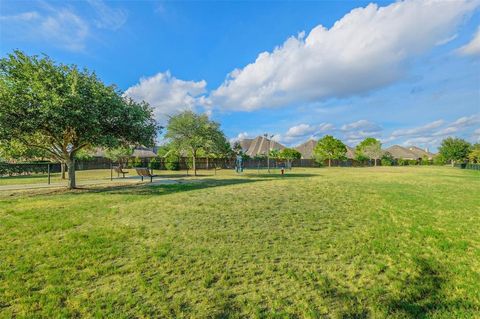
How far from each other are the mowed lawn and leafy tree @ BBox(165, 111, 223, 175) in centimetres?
1721

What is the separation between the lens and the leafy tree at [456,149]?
184ft

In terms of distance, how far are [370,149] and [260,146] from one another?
30.2m

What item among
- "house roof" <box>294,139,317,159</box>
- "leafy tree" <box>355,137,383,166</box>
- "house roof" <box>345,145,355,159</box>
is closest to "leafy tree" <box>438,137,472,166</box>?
"leafy tree" <box>355,137,383,166</box>

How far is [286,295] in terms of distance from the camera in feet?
10.4

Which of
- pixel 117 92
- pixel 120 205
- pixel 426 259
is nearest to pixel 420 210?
pixel 426 259

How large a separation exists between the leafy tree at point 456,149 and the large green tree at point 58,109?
70310 mm

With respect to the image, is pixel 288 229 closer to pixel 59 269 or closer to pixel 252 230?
pixel 252 230

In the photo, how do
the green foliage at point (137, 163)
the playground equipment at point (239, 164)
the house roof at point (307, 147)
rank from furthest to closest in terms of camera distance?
the house roof at point (307, 147) → the green foliage at point (137, 163) → the playground equipment at point (239, 164)

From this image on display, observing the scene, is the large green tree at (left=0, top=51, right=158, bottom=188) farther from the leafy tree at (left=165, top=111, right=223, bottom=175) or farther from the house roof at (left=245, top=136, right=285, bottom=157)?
the house roof at (left=245, top=136, right=285, bottom=157)

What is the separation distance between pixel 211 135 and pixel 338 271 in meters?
22.1

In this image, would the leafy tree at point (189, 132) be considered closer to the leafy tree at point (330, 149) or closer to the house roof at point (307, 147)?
the leafy tree at point (330, 149)

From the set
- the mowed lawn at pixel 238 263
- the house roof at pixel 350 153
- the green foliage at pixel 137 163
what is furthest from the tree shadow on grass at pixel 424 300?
the house roof at pixel 350 153

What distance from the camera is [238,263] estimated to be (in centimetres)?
400

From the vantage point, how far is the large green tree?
9.76 meters
